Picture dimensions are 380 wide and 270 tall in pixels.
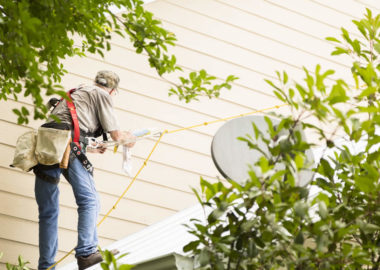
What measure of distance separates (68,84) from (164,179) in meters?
1.13

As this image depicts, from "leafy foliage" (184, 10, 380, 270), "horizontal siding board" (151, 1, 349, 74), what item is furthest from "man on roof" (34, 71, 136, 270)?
"leafy foliage" (184, 10, 380, 270)

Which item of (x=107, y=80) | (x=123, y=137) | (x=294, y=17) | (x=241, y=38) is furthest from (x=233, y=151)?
(x=294, y=17)

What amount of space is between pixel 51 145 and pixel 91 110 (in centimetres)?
42

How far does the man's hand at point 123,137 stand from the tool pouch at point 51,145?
0.35 m

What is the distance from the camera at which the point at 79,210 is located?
145 inches

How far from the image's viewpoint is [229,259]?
6.04ft

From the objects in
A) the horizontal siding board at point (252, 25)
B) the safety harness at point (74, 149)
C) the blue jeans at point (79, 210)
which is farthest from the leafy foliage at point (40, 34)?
the horizontal siding board at point (252, 25)

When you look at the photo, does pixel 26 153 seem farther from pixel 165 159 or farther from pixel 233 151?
pixel 165 159

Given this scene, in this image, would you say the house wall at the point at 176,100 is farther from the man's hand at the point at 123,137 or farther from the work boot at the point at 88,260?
the work boot at the point at 88,260

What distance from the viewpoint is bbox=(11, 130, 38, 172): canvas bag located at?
375 cm

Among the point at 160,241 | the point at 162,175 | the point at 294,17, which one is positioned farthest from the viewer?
the point at 294,17

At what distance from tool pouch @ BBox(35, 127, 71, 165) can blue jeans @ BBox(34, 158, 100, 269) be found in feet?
0.50

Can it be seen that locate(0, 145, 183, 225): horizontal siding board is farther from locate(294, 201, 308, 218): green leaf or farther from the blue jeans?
locate(294, 201, 308, 218): green leaf

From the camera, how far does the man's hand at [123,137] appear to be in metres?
3.88
